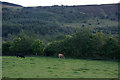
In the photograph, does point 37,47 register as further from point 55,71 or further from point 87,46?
point 55,71

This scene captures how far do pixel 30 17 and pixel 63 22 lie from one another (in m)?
17.2

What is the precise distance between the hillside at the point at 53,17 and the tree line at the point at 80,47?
32.5 m

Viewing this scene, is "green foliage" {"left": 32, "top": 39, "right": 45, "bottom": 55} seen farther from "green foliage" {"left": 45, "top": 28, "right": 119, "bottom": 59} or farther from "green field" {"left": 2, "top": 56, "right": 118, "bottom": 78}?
"green field" {"left": 2, "top": 56, "right": 118, "bottom": 78}

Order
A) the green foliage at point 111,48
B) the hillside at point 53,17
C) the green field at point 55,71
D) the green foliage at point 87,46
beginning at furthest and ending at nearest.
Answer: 1. the hillside at point 53,17
2. the green foliage at point 87,46
3. the green foliage at point 111,48
4. the green field at point 55,71

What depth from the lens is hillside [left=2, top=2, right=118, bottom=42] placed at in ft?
224

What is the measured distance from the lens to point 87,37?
28922 mm

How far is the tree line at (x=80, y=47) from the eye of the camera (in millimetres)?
26656

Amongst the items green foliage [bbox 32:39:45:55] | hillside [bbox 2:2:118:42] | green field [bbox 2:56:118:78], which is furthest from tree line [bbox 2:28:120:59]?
hillside [bbox 2:2:118:42]

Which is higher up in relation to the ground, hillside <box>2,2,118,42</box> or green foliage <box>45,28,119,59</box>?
hillside <box>2,2,118,42</box>

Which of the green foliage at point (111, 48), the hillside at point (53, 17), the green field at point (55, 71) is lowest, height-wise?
the green field at point (55, 71)

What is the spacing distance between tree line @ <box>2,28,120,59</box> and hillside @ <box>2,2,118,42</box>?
107 ft

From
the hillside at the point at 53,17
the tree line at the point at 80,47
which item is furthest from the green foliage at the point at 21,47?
the hillside at the point at 53,17

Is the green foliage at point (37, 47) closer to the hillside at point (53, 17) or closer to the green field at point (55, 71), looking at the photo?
the green field at point (55, 71)

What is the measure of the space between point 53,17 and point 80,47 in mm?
58125
